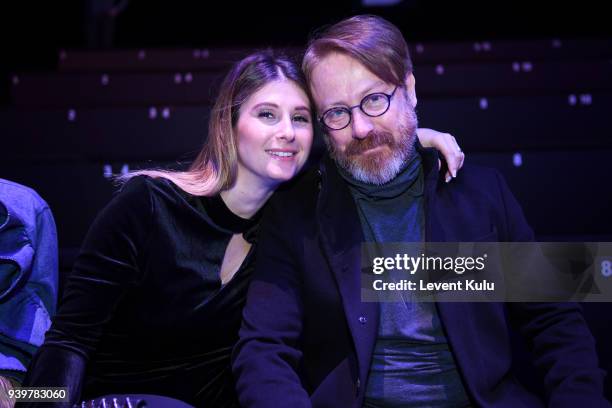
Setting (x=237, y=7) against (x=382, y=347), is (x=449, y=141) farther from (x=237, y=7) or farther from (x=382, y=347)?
(x=237, y=7)

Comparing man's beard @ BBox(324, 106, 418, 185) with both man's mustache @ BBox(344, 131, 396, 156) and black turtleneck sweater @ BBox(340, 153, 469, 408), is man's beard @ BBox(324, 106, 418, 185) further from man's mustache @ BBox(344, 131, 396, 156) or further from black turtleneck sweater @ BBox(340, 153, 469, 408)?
black turtleneck sweater @ BBox(340, 153, 469, 408)

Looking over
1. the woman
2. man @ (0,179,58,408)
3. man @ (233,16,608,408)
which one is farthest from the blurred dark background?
man @ (233,16,608,408)

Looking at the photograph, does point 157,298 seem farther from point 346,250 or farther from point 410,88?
point 410,88

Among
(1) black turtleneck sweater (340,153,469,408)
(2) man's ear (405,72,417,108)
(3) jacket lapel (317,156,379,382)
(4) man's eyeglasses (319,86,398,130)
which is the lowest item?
(1) black turtleneck sweater (340,153,469,408)

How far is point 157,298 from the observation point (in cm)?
140

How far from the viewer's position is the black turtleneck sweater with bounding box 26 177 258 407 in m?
1.33

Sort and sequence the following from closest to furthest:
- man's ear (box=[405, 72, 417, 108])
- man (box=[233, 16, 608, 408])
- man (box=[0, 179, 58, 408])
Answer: man (box=[233, 16, 608, 408]) < man (box=[0, 179, 58, 408]) < man's ear (box=[405, 72, 417, 108])

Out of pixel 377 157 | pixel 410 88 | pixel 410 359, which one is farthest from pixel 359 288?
pixel 410 88

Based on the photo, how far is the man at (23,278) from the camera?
1374 mm

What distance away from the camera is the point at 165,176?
1450mm

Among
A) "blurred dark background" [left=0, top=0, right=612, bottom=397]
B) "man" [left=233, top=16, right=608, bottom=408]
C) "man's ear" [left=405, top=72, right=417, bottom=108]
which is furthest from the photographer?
"blurred dark background" [left=0, top=0, right=612, bottom=397]

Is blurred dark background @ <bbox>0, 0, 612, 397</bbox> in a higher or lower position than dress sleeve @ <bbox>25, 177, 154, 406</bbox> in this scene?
higher

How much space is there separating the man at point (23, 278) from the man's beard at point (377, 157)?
0.77m

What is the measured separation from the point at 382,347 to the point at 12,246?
900 mm
